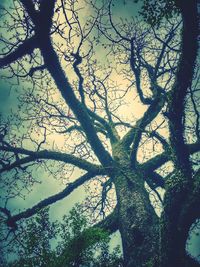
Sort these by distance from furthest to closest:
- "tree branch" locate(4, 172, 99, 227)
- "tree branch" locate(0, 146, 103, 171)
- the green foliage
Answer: "tree branch" locate(0, 146, 103, 171), "tree branch" locate(4, 172, 99, 227), the green foliage

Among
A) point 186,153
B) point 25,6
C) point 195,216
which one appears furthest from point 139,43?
point 195,216

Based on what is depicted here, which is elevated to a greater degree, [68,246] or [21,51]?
[21,51]

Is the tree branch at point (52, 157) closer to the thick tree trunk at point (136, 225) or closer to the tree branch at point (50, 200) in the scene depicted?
the tree branch at point (50, 200)

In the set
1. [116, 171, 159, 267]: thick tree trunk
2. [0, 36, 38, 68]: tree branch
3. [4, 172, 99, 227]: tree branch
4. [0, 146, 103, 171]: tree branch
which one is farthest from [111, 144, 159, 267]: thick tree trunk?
[0, 36, 38, 68]: tree branch

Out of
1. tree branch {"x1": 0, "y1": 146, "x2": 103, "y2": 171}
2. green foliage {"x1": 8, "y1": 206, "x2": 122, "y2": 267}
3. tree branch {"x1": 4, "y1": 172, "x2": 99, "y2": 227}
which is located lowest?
green foliage {"x1": 8, "y1": 206, "x2": 122, "y2": 267}

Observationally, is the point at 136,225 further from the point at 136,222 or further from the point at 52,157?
the point at 52,157

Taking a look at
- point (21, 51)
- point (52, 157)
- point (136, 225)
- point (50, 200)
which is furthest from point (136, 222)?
point (21, 51)

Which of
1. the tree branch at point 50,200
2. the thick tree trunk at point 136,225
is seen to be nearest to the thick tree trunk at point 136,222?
the thick tree trunk at point 136,225

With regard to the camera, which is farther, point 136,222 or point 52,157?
point 52,157

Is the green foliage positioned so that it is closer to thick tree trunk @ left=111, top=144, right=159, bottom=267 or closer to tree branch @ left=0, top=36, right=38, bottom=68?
thick tree trunk @ left=111, top=144, right=159, bottom=267

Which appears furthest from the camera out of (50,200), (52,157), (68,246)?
(52,157)

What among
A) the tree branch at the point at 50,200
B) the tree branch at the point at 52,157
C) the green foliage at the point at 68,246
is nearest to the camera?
the green foliage at the point at 68,246

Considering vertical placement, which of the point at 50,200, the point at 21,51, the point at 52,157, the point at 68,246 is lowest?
the point at 68,246

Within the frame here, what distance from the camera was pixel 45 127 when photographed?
33.3ft
